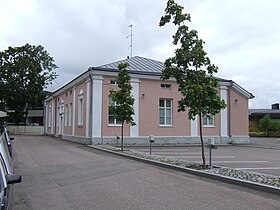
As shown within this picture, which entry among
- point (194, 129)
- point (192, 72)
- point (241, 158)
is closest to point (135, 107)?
point (194, 129)

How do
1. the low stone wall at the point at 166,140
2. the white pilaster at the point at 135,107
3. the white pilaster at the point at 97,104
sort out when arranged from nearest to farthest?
the white pilaster at the point at 97,104, the low stone wall at the point at 166,140, the white pilaster at the point at 135,107

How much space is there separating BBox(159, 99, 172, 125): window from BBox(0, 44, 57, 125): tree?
26.8 m

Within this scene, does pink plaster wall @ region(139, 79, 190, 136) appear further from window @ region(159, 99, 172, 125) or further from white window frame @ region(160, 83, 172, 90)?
window @ region(159, 99, 172, 125)

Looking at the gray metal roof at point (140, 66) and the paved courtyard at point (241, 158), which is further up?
the gray metal roof at point (140, 66)

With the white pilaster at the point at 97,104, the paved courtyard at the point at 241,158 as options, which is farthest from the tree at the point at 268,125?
the white pilaster at the point at 97,104

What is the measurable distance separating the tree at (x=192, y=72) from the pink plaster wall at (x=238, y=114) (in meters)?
18.7

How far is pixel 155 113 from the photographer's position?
87.9 ft

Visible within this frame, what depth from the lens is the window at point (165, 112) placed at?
89.7 feet

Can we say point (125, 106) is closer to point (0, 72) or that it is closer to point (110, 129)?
point (110, 129)

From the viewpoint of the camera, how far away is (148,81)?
2670cm

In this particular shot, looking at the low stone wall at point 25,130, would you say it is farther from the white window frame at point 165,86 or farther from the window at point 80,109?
the white window frame at point 165,86

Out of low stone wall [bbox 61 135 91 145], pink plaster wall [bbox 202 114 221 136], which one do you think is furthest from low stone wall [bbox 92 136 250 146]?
low stone wall [bbox 61 135 91 145]

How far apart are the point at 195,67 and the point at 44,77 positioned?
138 feet

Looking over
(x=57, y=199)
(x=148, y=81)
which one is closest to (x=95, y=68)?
(x=148, y=81)
